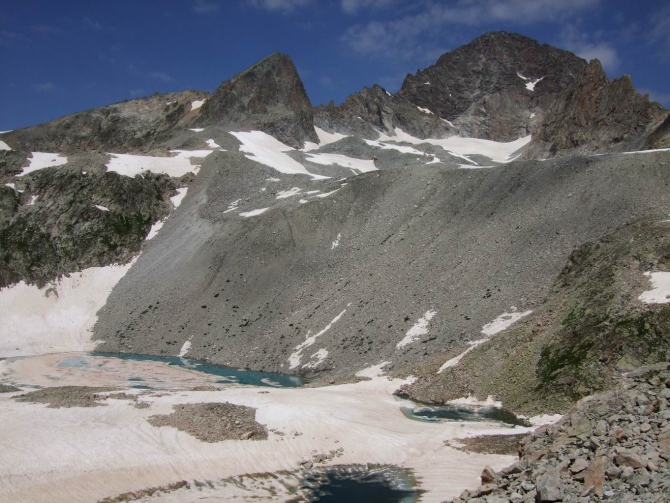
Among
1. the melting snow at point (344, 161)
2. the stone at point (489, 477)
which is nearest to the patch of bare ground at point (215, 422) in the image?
the stone at point (489, 477)

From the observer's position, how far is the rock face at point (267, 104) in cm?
12231

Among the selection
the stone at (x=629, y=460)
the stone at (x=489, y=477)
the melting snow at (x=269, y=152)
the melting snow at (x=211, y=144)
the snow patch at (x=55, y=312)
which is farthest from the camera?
the melting snow at (x=211, y=144)

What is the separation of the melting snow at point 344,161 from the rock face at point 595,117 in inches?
1368

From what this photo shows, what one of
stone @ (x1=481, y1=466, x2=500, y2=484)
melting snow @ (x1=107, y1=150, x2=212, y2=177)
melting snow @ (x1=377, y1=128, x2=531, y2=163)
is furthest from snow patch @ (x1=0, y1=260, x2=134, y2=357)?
melting snow @ (x1=377, y1=128, x2=531, y2=163)

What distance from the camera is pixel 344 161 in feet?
358

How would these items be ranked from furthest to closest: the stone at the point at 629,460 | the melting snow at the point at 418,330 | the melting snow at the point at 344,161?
the melting snow at the point at 344,161 → the melting snow at the point at 418,330 → the stone at the point at 629,460

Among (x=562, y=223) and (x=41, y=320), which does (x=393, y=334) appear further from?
(x=41, y=320)

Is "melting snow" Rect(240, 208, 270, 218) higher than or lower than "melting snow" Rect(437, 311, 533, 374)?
higher

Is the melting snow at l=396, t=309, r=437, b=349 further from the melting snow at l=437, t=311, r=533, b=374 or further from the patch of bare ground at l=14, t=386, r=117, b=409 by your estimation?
the patch of bare ground at l=14, t=386, r=117, b=409

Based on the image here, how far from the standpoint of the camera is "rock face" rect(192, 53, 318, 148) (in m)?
122

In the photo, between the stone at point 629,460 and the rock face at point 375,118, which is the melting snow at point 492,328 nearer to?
the stone at point 629,460

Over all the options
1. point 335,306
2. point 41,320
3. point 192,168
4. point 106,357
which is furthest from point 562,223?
point 192,168

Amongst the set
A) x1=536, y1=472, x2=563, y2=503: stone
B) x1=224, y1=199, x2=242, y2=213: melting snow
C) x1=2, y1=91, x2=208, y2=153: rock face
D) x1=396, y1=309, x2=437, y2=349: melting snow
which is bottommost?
x1=536, y1=472, x2=563, y2=503: stone

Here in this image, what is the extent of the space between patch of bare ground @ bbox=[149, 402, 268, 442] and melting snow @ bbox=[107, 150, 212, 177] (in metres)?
61.8
